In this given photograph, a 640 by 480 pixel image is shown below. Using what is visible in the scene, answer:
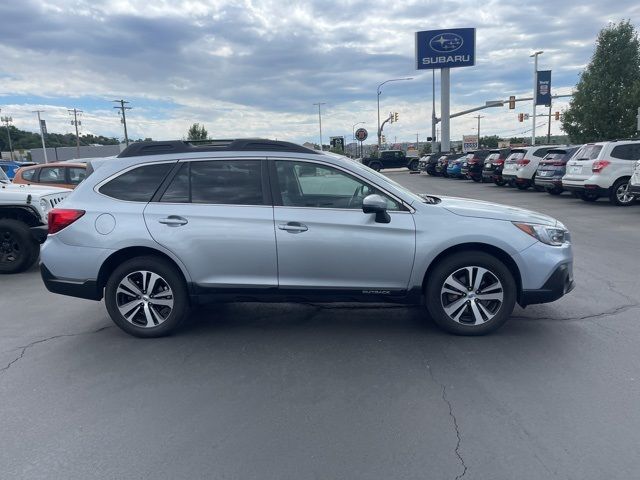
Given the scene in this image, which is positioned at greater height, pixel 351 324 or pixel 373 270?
pixel 373 270

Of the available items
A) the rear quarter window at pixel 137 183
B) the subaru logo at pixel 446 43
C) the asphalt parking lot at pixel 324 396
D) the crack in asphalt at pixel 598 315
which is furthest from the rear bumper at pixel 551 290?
the subaru logo at pixel 446 43

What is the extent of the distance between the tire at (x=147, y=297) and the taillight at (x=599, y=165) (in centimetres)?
1306

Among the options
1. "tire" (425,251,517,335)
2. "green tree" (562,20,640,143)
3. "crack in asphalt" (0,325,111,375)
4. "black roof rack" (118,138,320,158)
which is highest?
"green tree" (562,20,640,143)

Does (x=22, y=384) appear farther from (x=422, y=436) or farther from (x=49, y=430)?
(x=422, y=436)

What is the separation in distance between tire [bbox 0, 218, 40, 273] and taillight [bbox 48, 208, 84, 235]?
3577mm

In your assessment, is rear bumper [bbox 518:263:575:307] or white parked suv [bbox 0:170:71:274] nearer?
rear bumper [bbox 518:263:575:307]


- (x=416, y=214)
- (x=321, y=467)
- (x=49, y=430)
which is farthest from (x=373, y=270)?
(x=49, y=430)

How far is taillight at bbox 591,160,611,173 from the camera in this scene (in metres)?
13.9

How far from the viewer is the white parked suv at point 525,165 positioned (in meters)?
19.7

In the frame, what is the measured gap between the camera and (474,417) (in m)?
3.29

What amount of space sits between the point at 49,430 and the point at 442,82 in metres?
48.7

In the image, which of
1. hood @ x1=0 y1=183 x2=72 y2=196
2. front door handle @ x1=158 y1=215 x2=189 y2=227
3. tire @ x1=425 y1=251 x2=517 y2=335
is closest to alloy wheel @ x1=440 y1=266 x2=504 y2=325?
tire @ x1=425 y1=251 x2=517 y2=335

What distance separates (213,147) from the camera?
4938mm

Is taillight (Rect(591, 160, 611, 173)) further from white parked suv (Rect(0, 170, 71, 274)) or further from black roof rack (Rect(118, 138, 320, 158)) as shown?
white parked suv (Rect(0, 170, 71, 274))
